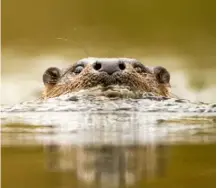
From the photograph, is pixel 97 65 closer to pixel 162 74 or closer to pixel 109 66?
pixel 109 66

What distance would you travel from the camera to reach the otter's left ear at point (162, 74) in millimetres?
2005

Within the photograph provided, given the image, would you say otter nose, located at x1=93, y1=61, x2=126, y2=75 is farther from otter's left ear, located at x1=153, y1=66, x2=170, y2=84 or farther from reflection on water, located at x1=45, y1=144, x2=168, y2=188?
reflection on water, located at x1=45, y1=144, x2=168, y2=188

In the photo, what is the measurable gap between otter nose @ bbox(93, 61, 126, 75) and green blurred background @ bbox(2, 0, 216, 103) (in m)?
0.04

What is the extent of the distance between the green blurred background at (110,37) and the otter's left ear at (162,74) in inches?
0.8

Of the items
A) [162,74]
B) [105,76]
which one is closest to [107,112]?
[105,76]

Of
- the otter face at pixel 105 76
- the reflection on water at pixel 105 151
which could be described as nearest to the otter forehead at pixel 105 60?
the otter face at pixel 105 76

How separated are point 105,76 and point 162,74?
25 cm

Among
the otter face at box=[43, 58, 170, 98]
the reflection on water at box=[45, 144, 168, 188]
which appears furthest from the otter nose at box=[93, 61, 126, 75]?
the reflection on water at box=[45, 144, 168, 188]

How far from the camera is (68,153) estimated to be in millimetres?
1902

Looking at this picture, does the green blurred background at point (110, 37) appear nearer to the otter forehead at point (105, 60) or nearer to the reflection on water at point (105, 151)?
the otter forehead at point (105, 60)

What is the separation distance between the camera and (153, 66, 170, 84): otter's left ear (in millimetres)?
2005

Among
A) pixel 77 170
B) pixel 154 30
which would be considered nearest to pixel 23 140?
pixel 77 170

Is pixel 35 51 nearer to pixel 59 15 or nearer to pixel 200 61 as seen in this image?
pixel 59 15

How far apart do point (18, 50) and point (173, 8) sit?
0.68 metres
